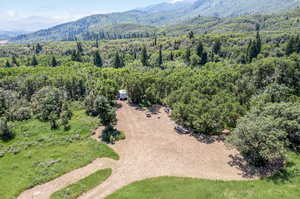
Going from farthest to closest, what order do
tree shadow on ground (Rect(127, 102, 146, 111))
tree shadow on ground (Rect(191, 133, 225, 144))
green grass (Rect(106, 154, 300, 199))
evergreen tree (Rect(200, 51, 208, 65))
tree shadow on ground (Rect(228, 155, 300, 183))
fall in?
1. evergreen tree (Rect(200, 51, 208, 65))
2. tree shadow on ground (Rect(127, 102, 146, 111))
3. tree shadow on ground (Rect(191, 133, 225, 144))
4. tree shadow on ground (Rect(228, 155, 300, 183))
5. green grass (Rect(106, 154, 300, 199))

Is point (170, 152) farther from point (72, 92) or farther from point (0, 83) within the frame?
point (0, 83)

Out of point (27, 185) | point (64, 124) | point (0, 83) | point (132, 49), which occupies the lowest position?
point (27, 185)

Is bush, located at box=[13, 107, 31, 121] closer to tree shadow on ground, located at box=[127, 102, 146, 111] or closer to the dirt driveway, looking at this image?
the dirt driveway

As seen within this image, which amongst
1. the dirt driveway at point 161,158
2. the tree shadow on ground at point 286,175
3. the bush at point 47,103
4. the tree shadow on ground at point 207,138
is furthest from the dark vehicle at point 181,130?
the bush at point 47,103

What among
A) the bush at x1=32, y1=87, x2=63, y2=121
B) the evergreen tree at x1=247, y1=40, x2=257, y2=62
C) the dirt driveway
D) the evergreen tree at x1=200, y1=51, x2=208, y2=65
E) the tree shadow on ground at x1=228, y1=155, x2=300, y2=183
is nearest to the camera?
the tree shadow on ground at x1=228, y1=155, x2=300, y2=183

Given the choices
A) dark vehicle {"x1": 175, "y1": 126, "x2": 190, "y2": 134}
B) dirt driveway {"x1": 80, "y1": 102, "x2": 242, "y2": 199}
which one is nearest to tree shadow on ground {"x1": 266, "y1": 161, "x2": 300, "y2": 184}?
dirt driveway {"x1": 80, "y1": 102, "x2": 242, "y2": 199}

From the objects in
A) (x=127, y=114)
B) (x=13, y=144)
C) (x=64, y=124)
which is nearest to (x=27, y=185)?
(x=13, y=144)
